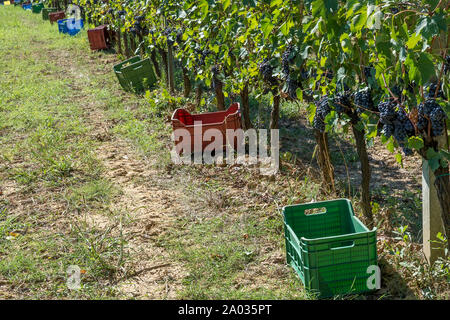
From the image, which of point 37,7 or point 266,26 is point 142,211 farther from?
point 37,7

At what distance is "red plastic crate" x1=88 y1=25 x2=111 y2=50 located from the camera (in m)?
13.4

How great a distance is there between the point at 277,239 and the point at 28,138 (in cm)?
419

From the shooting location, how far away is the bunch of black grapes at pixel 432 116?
116 inches

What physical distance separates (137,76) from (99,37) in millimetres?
4811

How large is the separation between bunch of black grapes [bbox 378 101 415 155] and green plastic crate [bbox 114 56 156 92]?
633 cm

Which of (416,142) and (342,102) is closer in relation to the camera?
(416,142)

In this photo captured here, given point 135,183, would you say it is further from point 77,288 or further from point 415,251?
point 415,251

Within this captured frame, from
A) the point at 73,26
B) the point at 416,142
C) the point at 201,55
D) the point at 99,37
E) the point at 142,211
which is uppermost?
the point at 73,26

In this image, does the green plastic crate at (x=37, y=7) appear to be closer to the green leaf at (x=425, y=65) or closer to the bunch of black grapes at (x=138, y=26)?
the bunch of black grapes at (x=138, y=26)

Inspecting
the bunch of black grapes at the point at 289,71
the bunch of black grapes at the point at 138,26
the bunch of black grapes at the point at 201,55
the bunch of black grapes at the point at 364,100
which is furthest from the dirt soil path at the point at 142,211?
the bunch of black grapes at the point at 138,26

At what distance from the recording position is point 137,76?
9211 mm

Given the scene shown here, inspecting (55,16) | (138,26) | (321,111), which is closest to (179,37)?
(138,26)

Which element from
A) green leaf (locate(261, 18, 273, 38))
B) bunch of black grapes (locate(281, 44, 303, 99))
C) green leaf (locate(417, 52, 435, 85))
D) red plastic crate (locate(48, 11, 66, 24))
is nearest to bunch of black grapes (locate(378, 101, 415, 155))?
green leaf (locate(417, 52, 435, 85))

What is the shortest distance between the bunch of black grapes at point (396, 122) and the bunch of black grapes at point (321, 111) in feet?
2.25
